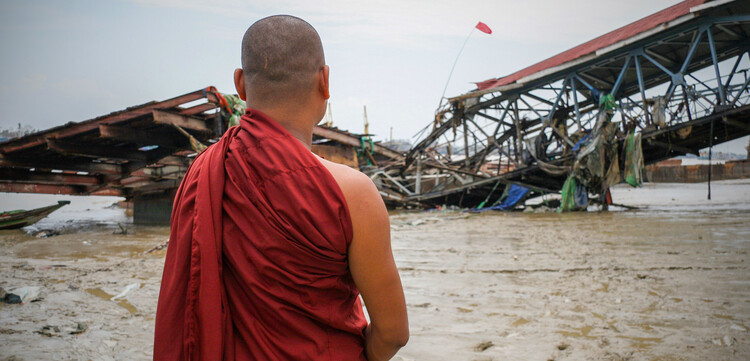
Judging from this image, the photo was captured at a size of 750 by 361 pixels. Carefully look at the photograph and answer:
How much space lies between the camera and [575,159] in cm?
1244

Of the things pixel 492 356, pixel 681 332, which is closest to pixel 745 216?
pixel 681 332

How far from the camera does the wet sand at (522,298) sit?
272 cm

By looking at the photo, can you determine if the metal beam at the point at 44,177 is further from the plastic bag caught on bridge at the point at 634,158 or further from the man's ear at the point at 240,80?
the plastic bag caught on bridge at the point at 634,158

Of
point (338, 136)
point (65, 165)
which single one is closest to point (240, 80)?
point (338, 136)

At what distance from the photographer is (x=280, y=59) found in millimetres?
1271

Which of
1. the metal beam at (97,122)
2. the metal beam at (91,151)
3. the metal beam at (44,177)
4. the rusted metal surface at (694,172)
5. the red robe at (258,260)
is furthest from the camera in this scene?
the rusted metal surface at (694,172)

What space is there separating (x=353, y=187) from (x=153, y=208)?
47.0 ft

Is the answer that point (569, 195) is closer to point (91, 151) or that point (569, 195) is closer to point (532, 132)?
point (532, 132)

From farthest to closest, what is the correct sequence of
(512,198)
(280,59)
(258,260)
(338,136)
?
1. (512,198)
2. (338,136)
3. (280,59)
4. (258,260)

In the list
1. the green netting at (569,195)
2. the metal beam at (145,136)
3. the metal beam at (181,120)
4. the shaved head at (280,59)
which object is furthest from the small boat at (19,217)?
the green netting at (569,195)

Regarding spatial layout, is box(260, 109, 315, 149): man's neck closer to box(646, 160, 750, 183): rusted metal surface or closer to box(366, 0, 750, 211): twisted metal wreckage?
box(366, 0, 750, 211): twisted metal wreckage

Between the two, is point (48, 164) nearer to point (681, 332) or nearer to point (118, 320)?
point (118, 320)

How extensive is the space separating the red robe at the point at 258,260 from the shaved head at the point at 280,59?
0.55 ft

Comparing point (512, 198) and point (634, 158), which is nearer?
point (634, 158)
